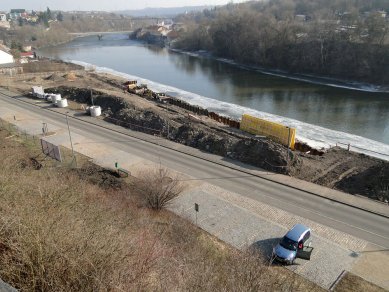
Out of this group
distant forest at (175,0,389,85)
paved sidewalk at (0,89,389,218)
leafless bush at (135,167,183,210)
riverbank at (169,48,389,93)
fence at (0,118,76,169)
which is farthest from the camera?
distant forest at (175,0,389,85)

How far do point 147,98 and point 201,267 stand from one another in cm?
4217

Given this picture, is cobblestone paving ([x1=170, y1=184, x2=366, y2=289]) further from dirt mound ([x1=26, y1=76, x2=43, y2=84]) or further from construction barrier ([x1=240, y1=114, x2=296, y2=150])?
dirt mound ([x1=26, y1=76, x2=43, y2=84])

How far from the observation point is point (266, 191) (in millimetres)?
24922

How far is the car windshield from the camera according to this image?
1755cm

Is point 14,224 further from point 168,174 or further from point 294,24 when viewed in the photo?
point 294,24

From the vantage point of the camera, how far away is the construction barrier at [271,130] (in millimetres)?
32625

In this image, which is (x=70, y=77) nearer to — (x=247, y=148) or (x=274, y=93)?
(x=274, y=93)

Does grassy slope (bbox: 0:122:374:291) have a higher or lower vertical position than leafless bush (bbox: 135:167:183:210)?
higher

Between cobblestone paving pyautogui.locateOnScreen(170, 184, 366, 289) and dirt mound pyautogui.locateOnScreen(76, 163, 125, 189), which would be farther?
dirt mound pyautogui.locateOnScreen(76, 163, 125, 189)

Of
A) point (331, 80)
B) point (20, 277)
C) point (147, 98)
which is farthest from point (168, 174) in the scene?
point (331, 80)

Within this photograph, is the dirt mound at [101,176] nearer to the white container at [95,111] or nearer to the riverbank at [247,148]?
the riverbank at [247,148]

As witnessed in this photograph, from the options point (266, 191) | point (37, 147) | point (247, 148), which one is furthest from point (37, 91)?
point (266, 191)

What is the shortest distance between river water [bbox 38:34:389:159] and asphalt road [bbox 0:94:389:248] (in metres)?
12.2

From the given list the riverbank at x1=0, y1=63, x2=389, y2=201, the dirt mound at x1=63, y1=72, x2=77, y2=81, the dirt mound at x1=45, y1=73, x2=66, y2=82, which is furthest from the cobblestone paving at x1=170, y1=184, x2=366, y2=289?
the dirt mound at x1=45, y1=73, x2=66, y2=82
